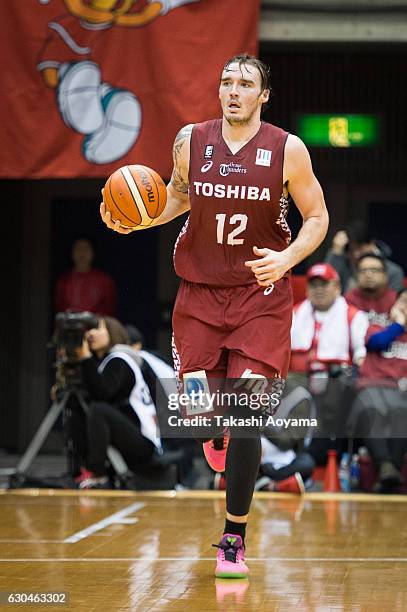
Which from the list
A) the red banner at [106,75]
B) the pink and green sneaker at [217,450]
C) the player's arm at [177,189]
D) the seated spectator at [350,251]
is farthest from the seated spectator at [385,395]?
the player's arm at [177,189]

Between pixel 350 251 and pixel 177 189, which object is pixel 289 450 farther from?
pixel 177 189

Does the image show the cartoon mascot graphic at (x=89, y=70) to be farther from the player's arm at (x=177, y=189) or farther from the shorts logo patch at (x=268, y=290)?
the shorts logo patch at (x=268, y=290)

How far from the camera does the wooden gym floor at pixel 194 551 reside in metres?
4.99

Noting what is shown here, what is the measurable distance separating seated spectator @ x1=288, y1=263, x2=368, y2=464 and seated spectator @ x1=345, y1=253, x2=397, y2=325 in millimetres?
161

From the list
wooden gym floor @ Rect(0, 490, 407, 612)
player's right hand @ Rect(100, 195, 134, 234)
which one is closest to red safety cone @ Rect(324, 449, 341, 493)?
wooden gym floor @ Rect(0, 490, 407, 612)

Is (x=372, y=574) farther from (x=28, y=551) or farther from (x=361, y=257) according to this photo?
(x=361, y=257)

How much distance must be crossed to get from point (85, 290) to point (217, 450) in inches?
241

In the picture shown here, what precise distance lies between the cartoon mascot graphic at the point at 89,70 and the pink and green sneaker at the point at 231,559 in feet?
14.9

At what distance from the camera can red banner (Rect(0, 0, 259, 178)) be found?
9.35m

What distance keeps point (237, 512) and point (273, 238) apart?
1232 mm

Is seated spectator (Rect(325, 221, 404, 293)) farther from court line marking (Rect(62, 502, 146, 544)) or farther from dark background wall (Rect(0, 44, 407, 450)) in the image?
court line marking (Rect(62, 502, 146, 544))

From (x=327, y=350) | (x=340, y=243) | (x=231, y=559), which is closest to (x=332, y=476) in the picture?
(x=327, y=350)

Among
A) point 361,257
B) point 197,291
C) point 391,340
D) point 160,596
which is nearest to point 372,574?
point 160,596

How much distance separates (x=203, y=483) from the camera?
9969 millimetres
